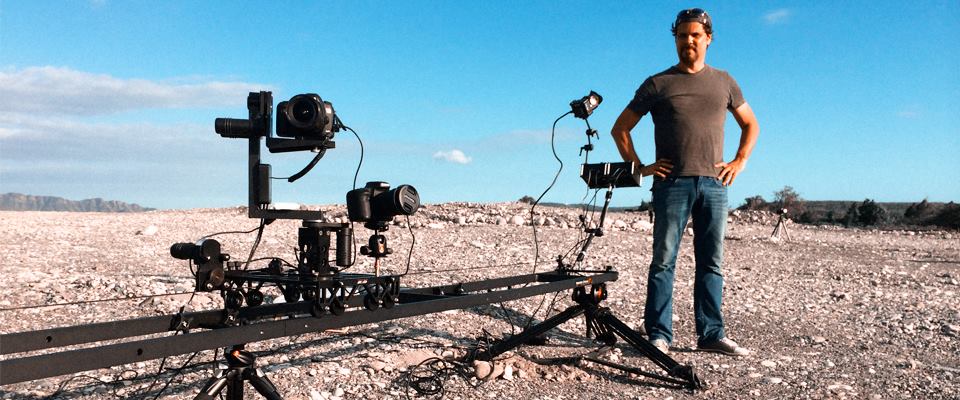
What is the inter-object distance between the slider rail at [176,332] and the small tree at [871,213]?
25711 millimetres

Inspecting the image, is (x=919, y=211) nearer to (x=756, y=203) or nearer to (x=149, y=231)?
(x=756, y=203)

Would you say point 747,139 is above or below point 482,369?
above

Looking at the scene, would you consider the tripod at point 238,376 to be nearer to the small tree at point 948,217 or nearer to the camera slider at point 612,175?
the camera slider at point 612,175

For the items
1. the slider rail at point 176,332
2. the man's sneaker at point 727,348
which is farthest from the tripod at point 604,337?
the man's sneaker at point 727,348

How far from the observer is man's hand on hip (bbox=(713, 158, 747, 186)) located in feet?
16.8

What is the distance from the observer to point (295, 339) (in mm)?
4852

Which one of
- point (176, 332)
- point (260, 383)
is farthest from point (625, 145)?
point (176, 332)

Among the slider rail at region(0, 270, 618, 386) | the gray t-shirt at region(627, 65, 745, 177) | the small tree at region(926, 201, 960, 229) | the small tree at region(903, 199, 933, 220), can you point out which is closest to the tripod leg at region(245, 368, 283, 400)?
the slider rail at region(0, 270, 618, 386)

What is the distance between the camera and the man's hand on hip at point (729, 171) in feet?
16.8

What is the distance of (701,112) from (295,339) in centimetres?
314

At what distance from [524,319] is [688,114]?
2.14 meters

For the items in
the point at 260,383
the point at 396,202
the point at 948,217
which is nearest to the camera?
the point at 260,383

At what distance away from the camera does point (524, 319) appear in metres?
6.05

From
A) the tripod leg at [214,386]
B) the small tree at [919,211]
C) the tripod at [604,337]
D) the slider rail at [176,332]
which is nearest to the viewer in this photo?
the slider rail at [176,332]
